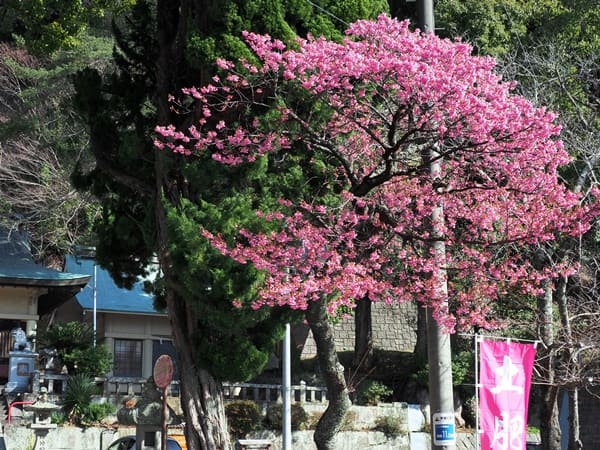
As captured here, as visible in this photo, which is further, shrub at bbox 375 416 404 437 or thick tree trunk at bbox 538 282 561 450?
shrub at bbox 375 416 404 437

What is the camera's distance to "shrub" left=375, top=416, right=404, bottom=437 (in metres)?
22.8

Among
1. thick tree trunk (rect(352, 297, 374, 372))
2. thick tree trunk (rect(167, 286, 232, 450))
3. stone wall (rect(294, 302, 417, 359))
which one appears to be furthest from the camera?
stone wall (rect(294, 302, 417, 359))

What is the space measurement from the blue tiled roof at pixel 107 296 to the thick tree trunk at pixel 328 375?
15.7 metres

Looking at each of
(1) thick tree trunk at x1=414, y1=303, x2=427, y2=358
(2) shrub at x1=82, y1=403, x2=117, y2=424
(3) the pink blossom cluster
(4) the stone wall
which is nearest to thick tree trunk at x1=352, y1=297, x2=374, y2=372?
(1) thick tree trunk at x1=414, y1=303, x2=427, y2=358

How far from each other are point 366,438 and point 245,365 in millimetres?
9987

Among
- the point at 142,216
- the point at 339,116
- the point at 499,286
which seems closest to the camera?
the point at 339,116

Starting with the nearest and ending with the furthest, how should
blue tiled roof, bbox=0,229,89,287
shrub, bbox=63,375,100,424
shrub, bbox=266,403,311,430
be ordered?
1. shrub, bbox=63,375,100,424
2. shrub, bbox=266,403,311,430
3. blue tiled roof, bbox=0,229,89,287

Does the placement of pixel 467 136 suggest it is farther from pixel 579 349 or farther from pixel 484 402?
pixel 579 349

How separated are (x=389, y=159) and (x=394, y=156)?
357 millimetres

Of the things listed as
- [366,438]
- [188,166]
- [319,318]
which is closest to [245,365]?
[319,318]

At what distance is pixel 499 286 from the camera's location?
41.4 feet

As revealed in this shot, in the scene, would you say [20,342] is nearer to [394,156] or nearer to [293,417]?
[293,417]

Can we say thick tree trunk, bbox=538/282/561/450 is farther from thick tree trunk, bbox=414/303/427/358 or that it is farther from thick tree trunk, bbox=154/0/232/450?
thick tree trunk, bbox=414/303/427/358

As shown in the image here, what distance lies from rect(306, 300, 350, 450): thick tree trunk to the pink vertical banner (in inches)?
150
